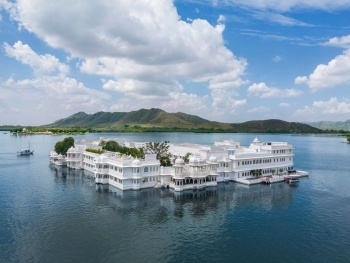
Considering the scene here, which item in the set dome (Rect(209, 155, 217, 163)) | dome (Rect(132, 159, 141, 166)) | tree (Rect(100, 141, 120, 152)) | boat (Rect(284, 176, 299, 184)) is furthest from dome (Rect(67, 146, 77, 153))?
boat (Rect(284, 176, 299, 184))

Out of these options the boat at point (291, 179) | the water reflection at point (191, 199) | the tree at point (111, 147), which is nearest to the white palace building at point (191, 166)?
the boat at point (291, 179)

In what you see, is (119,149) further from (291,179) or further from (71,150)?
(291,179)

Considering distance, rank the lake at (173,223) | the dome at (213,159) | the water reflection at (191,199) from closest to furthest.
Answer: the lake at (173,223), the water reflection at (191,199), the dome at (213,159)

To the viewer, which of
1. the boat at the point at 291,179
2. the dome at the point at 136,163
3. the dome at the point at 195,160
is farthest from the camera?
the boat at the point at 291,179

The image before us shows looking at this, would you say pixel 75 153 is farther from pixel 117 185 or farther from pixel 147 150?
pixel 117 185

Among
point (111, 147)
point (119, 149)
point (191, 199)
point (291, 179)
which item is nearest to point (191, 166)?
point (191, 199)

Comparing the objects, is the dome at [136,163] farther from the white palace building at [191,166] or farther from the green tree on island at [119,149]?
the green tree on island at [119,149]

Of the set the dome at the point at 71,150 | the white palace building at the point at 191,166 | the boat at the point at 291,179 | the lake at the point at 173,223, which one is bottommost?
the lake at the point at 173,223
